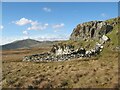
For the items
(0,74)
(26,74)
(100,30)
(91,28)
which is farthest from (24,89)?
(91,28)

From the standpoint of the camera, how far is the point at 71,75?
31438 mm

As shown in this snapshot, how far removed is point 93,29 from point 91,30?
1.99ft

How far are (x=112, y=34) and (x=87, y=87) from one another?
996 inches

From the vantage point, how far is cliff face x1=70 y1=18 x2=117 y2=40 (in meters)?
55.3

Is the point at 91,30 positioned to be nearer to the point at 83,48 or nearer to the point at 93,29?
the point at 93,29

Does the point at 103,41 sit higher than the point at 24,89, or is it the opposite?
the point at 103,41

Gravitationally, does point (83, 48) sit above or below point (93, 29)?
below

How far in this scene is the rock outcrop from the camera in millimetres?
55344

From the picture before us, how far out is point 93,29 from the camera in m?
63.0

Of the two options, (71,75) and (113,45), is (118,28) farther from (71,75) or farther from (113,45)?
(71,75)

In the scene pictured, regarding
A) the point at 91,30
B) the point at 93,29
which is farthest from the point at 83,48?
the point at 93,29

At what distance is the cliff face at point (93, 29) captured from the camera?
55344 millimetres

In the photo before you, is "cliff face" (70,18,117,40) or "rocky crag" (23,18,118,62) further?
"cliff face" (70,18,117,40)

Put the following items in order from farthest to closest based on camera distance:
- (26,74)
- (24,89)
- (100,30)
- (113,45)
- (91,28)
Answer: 1. (91,28)
2. (100,30)
3. (113,45)
4. (26,74)
5. (24,89)
